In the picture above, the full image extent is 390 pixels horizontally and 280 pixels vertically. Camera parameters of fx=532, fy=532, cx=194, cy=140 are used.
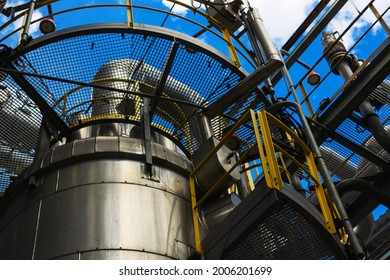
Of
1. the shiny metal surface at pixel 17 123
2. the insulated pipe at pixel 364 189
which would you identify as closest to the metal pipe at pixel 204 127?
the shiny metal surface at pixel 17 123

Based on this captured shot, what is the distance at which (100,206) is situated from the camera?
261 inches

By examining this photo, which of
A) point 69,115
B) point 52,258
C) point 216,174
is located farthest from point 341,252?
point 69,115

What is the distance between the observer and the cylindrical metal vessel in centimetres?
632

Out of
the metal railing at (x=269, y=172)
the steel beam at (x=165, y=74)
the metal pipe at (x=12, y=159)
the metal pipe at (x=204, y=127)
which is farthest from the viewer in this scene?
the metal pipe at (x=12, y=159)

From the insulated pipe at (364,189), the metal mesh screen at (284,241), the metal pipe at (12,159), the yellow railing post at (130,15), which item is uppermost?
the yellow railing post at (130,15)

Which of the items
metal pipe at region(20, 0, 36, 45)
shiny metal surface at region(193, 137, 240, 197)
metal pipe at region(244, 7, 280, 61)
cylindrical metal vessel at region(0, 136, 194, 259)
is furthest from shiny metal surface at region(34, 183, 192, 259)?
metal pipe at region(244, 7, 280, 61)

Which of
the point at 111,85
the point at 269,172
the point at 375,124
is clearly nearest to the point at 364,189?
the point at 375,124

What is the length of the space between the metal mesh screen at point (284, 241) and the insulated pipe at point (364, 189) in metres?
3.37

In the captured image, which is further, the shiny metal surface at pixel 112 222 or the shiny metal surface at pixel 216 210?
the shiny metal surface at pixel 216 210

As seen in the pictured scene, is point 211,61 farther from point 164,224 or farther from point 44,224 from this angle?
point 44,224

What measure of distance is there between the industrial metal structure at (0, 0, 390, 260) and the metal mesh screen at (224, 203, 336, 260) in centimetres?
2

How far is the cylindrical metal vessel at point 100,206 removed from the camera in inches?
249

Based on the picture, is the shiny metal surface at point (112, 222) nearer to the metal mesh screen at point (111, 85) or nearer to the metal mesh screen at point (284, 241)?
the metal mesh screen at point (284, 241)

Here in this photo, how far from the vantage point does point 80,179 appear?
704 centimetres
